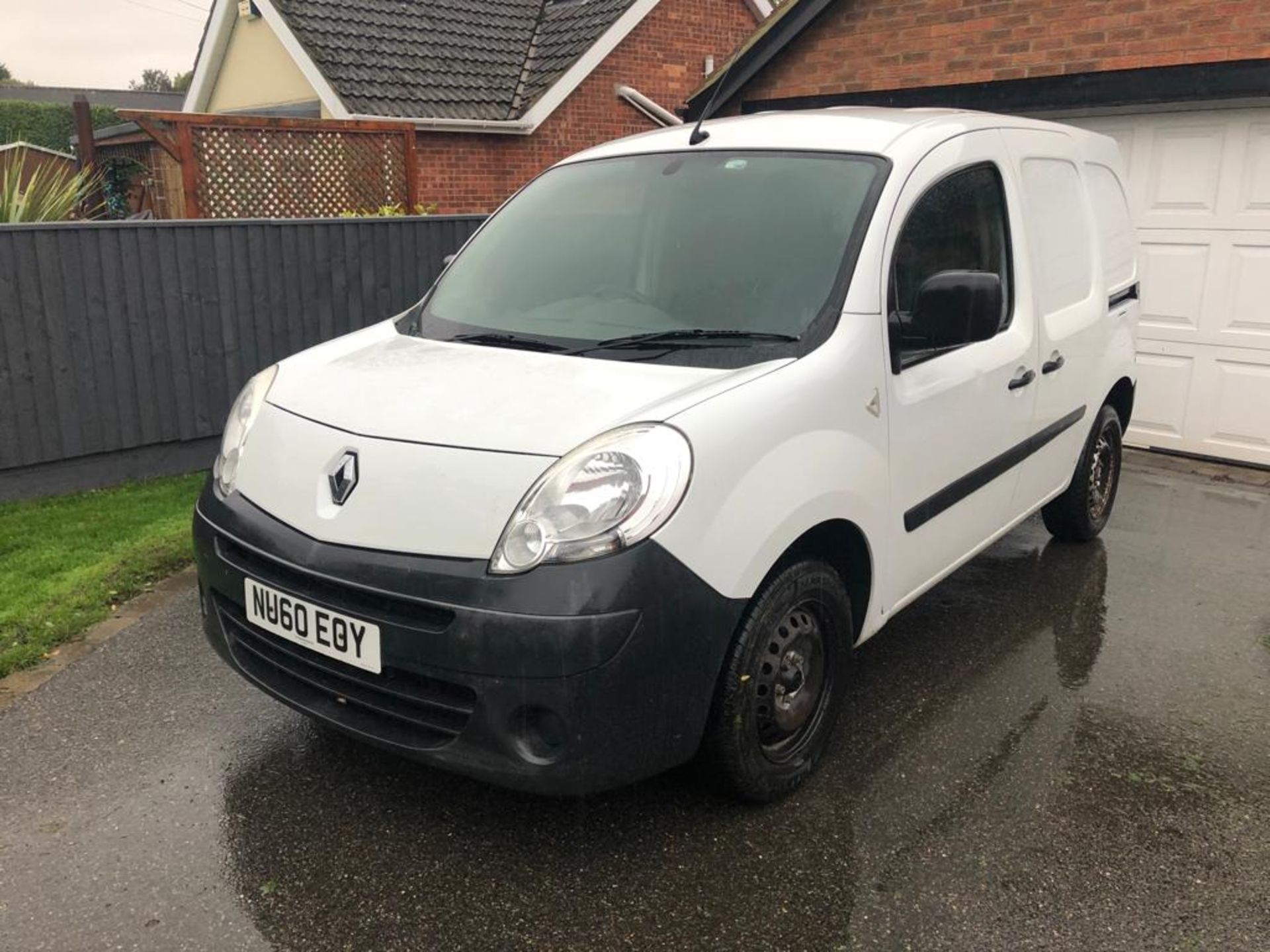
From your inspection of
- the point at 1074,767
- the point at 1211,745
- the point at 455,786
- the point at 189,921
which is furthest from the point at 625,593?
the point at 1211,745

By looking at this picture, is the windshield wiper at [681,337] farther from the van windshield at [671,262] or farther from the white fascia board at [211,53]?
the white fascia board at [211,53]

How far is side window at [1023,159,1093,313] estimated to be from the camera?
4.28 meters

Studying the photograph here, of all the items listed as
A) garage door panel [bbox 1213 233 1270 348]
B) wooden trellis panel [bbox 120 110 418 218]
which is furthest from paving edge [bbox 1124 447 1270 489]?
wooden trellis panel [bbox 120 110 418 218]

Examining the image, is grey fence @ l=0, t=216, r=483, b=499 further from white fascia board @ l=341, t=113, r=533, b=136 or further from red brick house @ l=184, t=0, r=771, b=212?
red brick house @ l=184, t=0, r=771, b=212

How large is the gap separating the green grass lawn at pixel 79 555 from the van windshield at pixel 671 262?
2.07 metres

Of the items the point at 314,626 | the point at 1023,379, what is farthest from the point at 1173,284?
the point at 314,626

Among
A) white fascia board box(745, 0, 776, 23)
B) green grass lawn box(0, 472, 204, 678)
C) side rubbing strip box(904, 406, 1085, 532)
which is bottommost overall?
green grass lawn box(0, 472, 204, 678)

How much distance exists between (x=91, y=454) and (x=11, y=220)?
1.63m

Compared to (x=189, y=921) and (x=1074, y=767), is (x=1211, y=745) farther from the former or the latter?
(x=189, y=921)

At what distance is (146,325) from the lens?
21.2ft

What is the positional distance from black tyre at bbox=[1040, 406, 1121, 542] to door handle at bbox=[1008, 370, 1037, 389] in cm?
111

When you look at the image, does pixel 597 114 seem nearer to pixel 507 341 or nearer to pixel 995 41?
pixel 995 41

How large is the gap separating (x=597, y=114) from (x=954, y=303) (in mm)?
12079

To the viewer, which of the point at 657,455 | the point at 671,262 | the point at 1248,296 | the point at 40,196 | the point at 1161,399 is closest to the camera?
the point at 657,455
